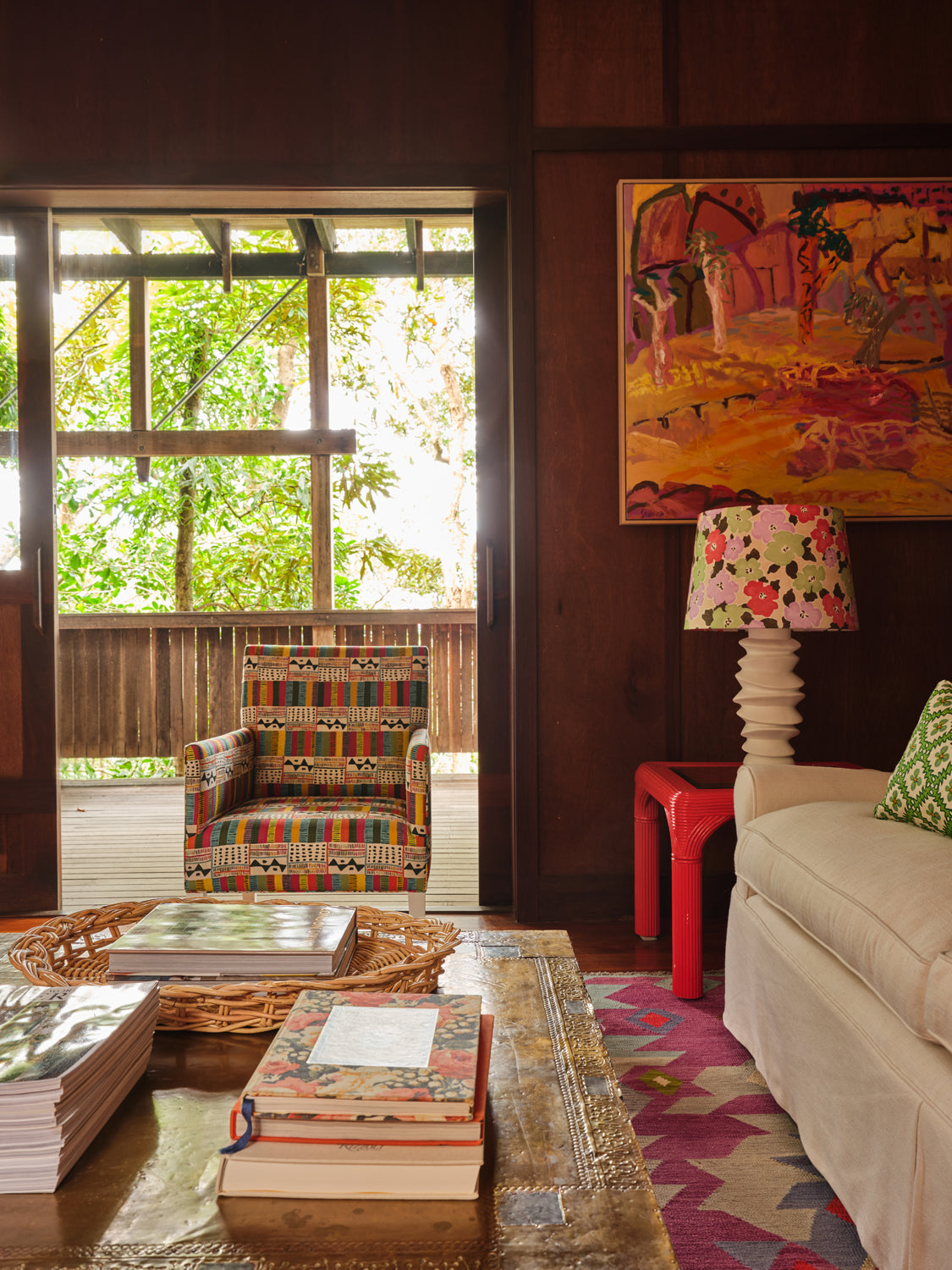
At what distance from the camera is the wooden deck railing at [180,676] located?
18.1 feet

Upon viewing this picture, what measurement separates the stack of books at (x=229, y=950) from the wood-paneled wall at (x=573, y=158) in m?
1.70

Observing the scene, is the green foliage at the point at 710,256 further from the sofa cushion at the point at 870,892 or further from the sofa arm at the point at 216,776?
the sofa arm at the point at 216,776

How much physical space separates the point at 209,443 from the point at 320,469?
65 cm

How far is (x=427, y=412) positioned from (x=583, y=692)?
5089mm

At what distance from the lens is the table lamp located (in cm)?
231

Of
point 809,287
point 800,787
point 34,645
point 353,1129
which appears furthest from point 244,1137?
point 809,287

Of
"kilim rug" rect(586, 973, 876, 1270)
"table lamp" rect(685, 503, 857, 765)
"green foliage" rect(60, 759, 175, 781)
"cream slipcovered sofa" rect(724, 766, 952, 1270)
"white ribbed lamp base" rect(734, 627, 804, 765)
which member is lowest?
"green foliage" rect(60, 759, 175, 781)

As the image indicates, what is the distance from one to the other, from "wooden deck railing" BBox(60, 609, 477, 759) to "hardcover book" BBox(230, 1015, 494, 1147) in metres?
4.65

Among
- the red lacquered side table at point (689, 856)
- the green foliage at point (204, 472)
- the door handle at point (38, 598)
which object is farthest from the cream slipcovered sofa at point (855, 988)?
the green foliage at point (204, 472)

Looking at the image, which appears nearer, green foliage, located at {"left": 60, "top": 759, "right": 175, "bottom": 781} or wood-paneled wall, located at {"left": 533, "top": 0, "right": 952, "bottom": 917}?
wood-paneled wall, located at {"left": 533, "top": 0, "right": 952, "bottom": 917}

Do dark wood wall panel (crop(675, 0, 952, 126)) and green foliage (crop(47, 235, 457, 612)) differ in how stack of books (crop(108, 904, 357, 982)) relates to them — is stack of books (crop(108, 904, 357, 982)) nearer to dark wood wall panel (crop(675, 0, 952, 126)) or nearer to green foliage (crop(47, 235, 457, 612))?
dark wood wall panel (crop(675, 0, 952, 126))

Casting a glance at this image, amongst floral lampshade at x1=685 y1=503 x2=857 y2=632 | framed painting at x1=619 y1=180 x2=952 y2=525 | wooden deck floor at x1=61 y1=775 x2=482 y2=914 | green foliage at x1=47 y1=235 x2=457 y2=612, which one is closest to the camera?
floral lampshade at x1=685 y1=503 x2=857 y2=632

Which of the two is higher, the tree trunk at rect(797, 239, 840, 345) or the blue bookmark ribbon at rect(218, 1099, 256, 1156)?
the tree trunk at rect(797, 239, 840, 345)

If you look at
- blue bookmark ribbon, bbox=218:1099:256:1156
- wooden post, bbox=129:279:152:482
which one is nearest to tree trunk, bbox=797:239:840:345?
blue bookmark ribbon, bbox=218:1099:256:1156
